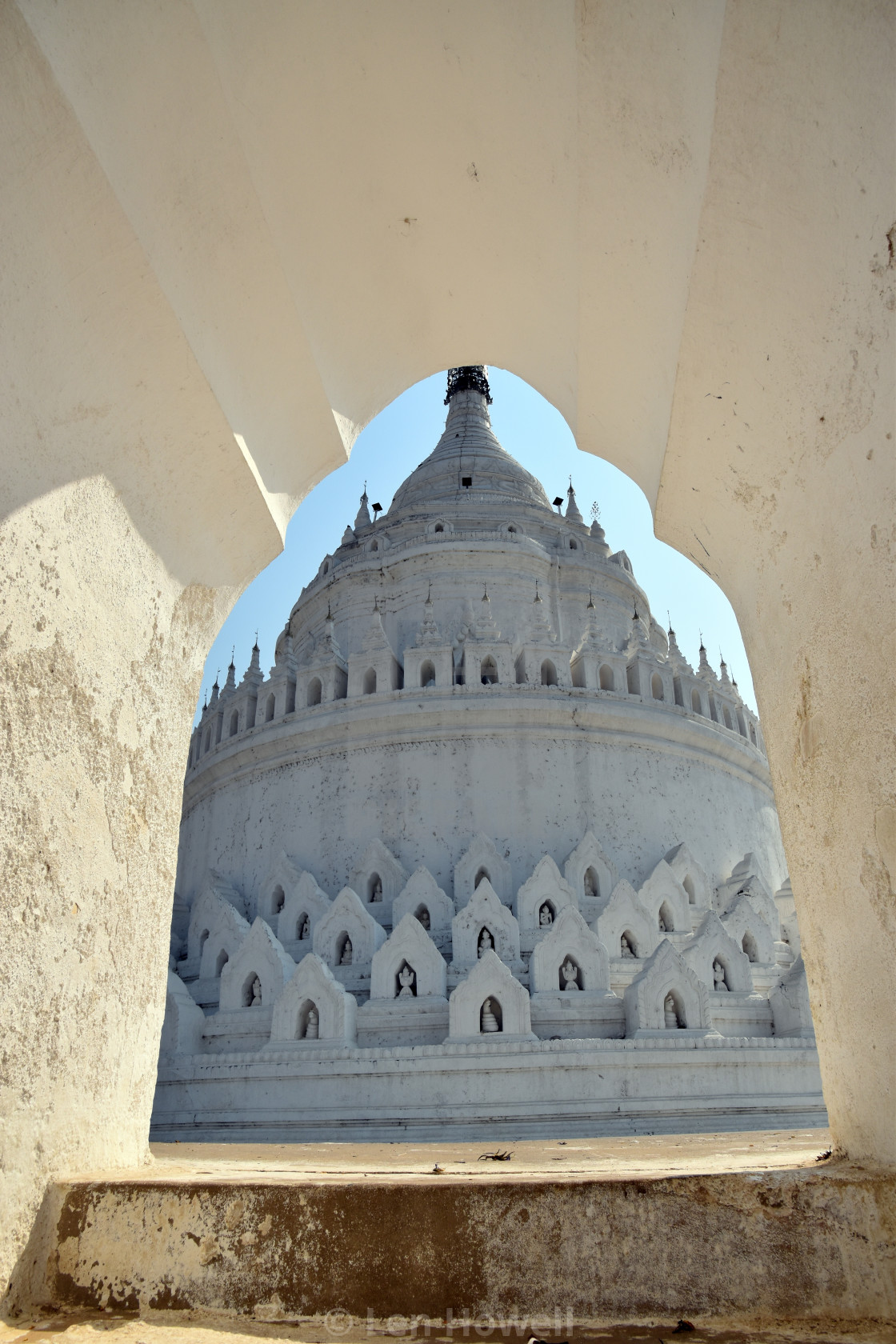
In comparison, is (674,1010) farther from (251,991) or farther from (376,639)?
(376,639)

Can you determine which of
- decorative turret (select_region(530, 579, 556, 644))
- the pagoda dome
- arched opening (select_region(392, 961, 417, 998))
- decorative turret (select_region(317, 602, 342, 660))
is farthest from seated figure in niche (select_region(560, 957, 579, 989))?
the pagoda dome

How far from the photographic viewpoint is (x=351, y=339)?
5.04m

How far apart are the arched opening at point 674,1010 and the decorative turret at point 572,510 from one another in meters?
15.5

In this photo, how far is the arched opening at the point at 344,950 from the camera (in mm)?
14883

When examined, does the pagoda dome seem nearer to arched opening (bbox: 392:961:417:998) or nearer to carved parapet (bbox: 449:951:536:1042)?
arched opening (bbox: 392:961:417:998)

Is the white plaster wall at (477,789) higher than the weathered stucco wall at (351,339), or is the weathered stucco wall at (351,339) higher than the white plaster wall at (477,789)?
the white plaster wall at (477,789)

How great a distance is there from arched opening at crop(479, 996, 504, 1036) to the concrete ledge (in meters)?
10.2

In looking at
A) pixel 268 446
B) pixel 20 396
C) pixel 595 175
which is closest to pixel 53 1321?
pixel 20 396

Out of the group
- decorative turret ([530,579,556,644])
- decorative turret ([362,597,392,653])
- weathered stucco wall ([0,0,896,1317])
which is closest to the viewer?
weathered stucco wall ([0,0,896,1317])

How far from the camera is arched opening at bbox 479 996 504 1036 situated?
12711mm

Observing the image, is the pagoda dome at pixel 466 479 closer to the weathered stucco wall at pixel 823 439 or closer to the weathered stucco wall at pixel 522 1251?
the weathered stucco wall at pixel 823 439

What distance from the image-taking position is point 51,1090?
3230mm

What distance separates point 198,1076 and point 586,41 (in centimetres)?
1291

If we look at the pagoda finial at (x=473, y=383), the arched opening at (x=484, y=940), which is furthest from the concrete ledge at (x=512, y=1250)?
the pagoda finial at (x=473, y=383)
